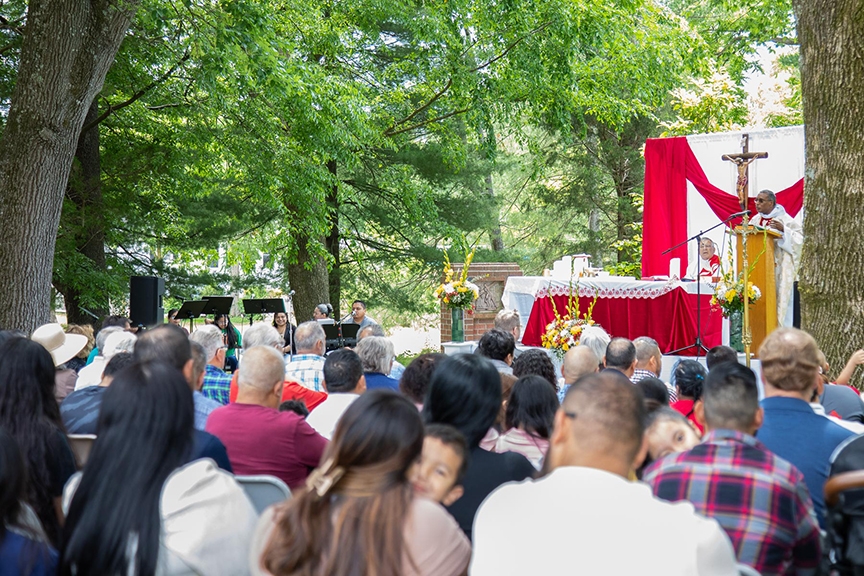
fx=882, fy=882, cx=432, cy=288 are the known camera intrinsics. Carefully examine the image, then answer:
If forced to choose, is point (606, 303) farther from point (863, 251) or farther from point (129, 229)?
point (129, 229)

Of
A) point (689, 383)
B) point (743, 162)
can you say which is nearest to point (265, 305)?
point (743, 162)

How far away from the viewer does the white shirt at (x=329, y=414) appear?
16.2 feet

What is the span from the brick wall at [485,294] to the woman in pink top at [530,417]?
34.7ft

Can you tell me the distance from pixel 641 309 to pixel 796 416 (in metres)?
8.36

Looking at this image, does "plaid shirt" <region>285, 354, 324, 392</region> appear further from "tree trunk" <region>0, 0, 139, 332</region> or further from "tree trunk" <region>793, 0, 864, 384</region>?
"tree trunk" <region>0, 0, 139, 332</region>

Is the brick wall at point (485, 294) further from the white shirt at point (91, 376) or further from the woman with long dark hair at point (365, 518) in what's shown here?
the woman with long dark hair at point (365, 518)

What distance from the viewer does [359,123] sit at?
47.9ft

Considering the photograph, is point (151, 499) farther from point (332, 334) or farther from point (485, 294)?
point (485, 294)

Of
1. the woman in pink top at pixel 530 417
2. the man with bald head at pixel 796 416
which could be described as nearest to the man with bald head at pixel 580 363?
the woman in pink top at pixel 530 417

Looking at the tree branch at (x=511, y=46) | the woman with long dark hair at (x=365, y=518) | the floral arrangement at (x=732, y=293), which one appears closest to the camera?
the woman with long dark hair at (x=365, y=518)

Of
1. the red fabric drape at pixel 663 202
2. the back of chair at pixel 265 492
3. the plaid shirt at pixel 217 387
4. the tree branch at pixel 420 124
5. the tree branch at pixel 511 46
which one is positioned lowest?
the back of chair at pixel 265 492

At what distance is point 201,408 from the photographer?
4.84m

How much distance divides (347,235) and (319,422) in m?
16.8

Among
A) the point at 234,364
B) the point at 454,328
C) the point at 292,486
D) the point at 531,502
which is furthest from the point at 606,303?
the point at 531,502
